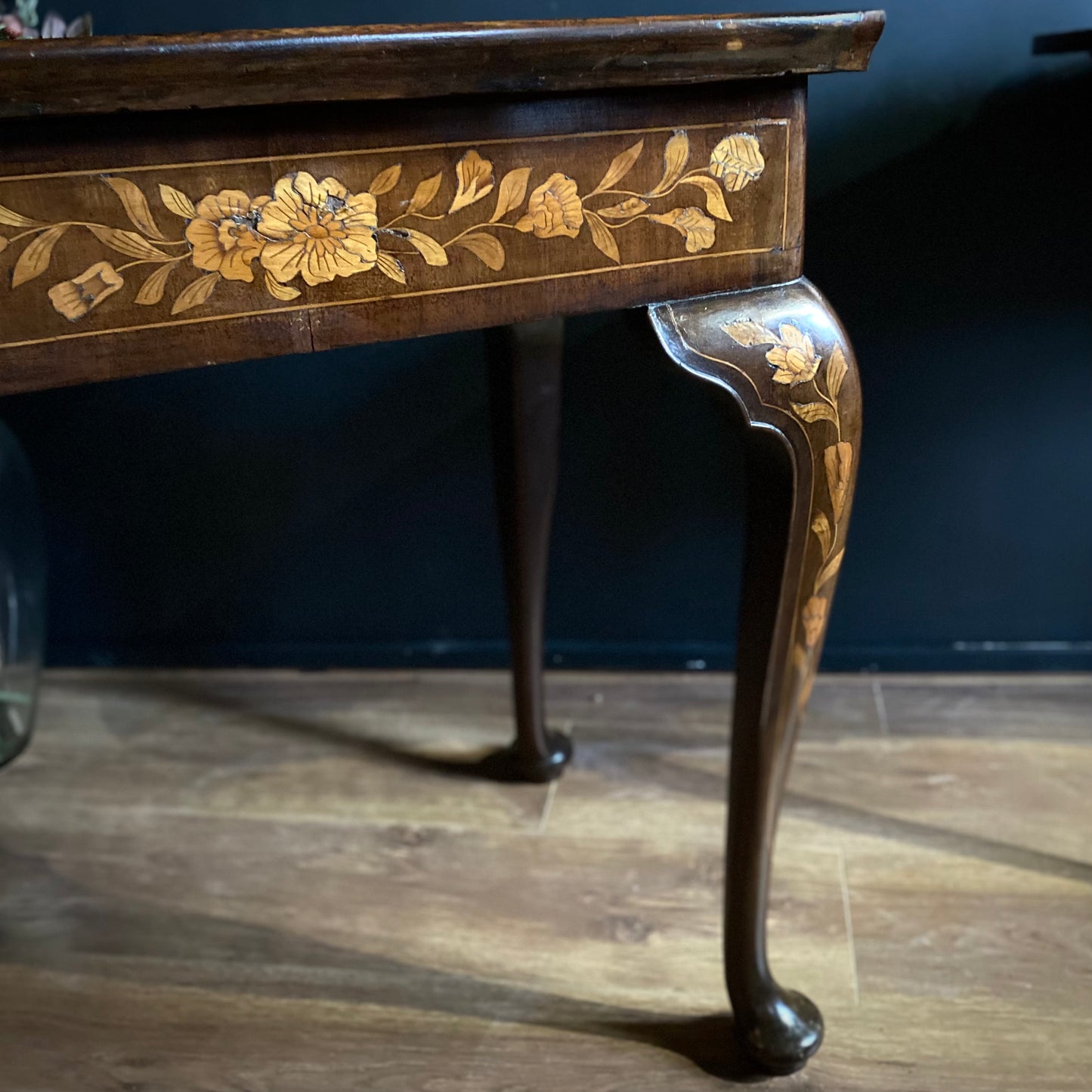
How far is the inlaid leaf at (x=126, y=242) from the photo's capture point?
52 centimetres

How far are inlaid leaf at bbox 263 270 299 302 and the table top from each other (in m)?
0.08

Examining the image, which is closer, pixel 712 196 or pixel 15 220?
pixel 15 220

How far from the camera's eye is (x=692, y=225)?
2.00ft

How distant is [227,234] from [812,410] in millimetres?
341

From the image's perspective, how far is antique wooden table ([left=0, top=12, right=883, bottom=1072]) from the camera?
1.65 ft

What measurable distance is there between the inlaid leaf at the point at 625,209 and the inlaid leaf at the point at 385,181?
109mm

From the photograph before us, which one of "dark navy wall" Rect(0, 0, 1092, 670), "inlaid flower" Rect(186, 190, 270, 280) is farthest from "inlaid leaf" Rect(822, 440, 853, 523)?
"dark navy wall" Rect(0, 0, 1092, 670)

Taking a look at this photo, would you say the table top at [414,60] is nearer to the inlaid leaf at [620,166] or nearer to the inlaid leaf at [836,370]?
the inlaid leaf at [620,166]

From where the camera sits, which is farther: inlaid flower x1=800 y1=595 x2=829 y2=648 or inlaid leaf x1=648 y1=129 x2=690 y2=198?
inlaid flower x1=800 y1=595 x2=829 y2=648

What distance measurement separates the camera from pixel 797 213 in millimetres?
636

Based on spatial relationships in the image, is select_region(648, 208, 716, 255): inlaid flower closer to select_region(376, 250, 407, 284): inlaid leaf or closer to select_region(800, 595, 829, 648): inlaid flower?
select_region(376, 250, 407, 284): inlaid leaf

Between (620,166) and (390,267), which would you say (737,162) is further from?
(390,267)

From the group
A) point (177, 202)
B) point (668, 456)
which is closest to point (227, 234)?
point (177, 202)

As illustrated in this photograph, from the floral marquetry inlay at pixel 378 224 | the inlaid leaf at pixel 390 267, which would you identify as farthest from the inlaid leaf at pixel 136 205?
the inlaid leaf at pixel 390 267
